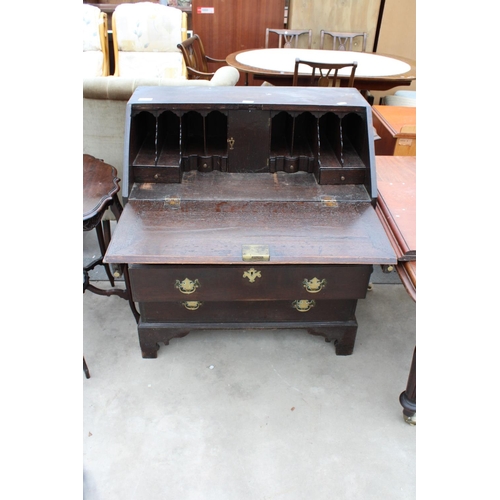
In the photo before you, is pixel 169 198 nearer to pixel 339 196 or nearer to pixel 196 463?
pixel 339 196

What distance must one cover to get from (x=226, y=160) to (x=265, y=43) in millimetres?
3674

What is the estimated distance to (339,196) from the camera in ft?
5.95

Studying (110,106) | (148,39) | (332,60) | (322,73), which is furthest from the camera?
(148,39)

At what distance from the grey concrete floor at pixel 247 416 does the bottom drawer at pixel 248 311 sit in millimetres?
253

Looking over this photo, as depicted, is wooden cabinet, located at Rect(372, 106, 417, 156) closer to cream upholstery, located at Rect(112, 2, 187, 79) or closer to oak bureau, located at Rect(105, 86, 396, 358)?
oak bureau, located at Rect(105, 86, 396, 358)

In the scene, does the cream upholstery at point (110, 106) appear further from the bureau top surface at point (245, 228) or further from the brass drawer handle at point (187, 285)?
the brass drawer handle at point (187, 285)

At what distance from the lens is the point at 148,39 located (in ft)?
15.0

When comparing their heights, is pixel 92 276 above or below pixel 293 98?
below

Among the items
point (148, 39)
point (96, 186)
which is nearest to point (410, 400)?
point (96, 186)

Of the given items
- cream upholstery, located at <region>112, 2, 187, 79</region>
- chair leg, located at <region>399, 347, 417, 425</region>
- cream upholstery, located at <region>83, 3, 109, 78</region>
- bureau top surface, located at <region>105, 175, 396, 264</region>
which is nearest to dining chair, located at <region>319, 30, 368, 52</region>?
cream upholstery, located at <region>112, 2, 187, 79</region>

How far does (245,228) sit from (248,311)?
1.41 ft

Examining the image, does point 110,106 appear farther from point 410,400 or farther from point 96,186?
point 410,400
